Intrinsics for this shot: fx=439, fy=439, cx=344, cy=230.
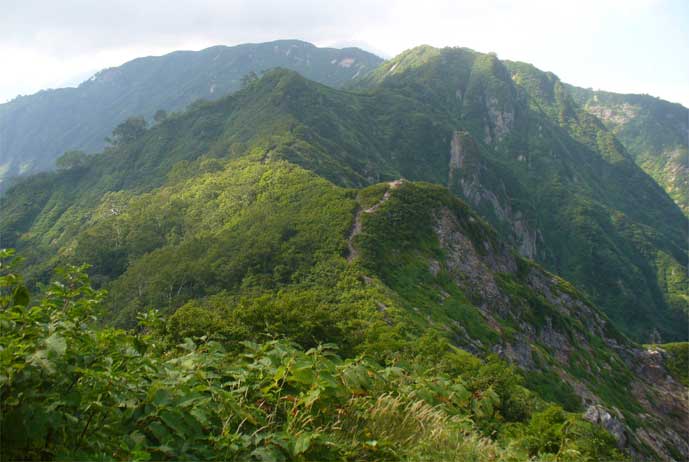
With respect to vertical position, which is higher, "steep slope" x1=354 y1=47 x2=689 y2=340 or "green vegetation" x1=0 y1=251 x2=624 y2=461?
"green vegetation" x1=0 y1=251 x2=624 y2=461

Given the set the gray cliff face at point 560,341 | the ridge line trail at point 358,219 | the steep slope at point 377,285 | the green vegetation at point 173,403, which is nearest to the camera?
the green vegetation at point 173,403

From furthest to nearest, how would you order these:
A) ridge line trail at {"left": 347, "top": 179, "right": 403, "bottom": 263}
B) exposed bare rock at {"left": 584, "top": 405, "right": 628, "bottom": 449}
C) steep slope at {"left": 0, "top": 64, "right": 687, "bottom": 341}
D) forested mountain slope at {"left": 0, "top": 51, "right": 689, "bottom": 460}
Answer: steep slope at {"left": 0, "top": 64, "right": 687, "bottom": 341}, ridge line trail at {"left": 347, "top": 179, "right": 403, "bottom": 263}, exposed bare rock at {"left": 584, "top": 405, "right": 628, "bottom": 449}, forested mountain slope at {"left": 0, "top": 51, "right": 689, "bottom": 460}

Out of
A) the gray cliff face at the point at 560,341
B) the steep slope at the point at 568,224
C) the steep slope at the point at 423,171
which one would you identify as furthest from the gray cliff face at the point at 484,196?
the gray cliff face at the point at 560,341

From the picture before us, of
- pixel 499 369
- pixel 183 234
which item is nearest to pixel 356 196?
pixel 183 234

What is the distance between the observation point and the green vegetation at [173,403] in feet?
12.1

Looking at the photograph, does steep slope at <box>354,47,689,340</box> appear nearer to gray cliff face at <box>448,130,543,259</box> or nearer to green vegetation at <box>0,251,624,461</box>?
gray cliff face at <box>448,130,543,259</box>

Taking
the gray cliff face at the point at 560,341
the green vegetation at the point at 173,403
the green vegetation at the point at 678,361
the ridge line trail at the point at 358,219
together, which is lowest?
the green vegetation at the point at 678,361

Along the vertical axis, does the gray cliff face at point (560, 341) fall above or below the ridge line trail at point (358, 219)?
below

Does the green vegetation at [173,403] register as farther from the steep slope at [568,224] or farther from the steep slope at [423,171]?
the steep slope at [568,224]

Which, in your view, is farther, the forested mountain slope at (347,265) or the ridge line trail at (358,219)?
the ridge line trail at (358,219)

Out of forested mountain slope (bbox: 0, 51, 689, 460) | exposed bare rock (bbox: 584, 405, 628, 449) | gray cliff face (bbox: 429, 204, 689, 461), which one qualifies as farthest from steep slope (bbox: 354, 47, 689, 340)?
exposed bare rock (bbox: 584, 405, 628, 449)

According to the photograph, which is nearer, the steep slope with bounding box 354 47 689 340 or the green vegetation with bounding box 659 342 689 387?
the green vegetation with bounding box 659 342 689 387

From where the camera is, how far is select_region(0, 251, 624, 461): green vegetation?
3703mm

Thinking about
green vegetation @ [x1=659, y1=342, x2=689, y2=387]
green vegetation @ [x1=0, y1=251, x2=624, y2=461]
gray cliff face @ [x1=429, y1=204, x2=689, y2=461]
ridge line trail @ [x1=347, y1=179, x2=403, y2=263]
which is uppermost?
green vegetation @ [x1=0, y1=251, x2=624, y2=461]
